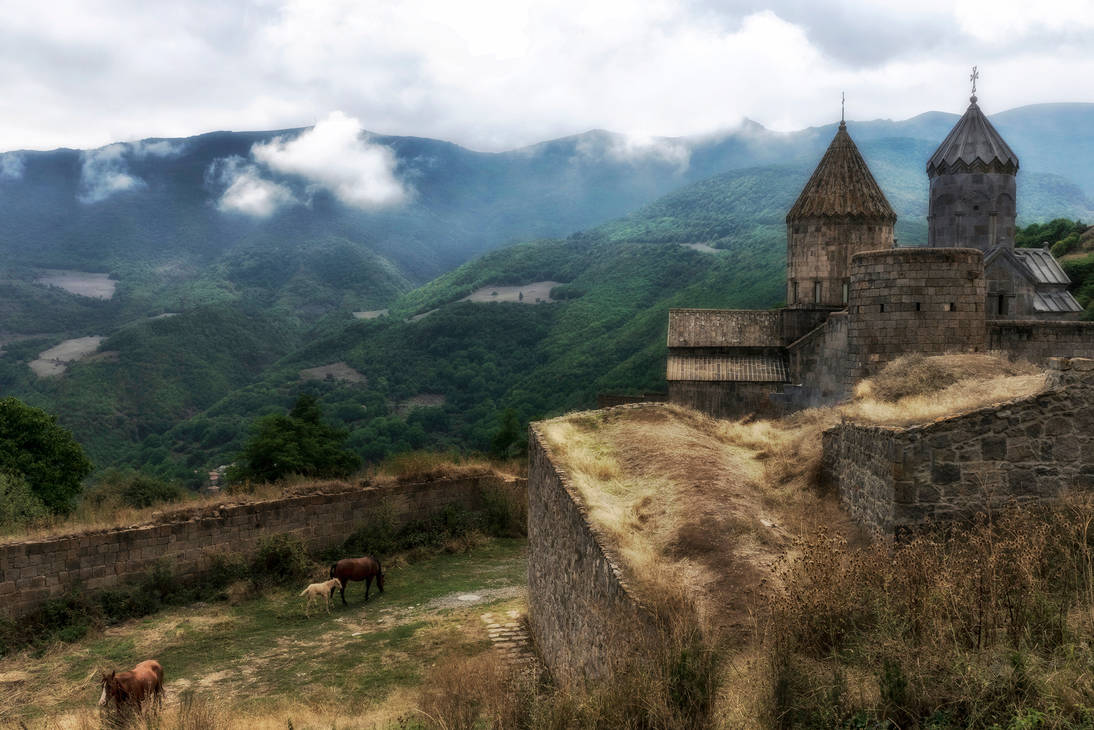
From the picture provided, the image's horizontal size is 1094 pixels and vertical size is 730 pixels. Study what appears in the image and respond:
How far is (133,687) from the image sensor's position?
755 centimetres

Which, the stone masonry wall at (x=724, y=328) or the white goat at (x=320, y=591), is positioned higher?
the stone masonry wall at (x=724, y=328)

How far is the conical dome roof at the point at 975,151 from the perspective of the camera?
2616 centimetres

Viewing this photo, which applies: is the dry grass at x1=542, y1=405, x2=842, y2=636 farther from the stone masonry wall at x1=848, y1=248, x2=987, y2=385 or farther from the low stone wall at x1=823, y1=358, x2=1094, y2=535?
the stone masonry wall at x1=848, y1=248, x2=987, y2=385

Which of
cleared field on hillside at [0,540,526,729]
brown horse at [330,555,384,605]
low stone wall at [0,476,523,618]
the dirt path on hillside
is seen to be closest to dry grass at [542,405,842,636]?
the dirt path on hillside


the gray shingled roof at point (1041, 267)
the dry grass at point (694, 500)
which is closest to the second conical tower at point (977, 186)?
the gray shingled roof at point (1041, 267)

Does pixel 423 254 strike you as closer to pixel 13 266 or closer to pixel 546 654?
pixel 13 266

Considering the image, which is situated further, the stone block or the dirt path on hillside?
the stone block

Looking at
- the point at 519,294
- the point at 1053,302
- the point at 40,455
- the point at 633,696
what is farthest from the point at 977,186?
the point at 519,294

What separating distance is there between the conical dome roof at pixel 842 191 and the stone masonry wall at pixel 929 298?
6895 mm

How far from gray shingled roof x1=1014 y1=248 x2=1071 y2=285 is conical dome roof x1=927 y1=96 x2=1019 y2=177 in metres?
2.80

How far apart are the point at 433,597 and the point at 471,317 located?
183ft

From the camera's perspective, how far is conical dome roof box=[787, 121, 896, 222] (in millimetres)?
19031

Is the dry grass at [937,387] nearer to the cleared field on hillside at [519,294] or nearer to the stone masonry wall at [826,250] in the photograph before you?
the stone masonry wall at [826,250]

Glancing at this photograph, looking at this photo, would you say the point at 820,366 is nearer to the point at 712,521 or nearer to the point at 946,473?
the point at 712,521
